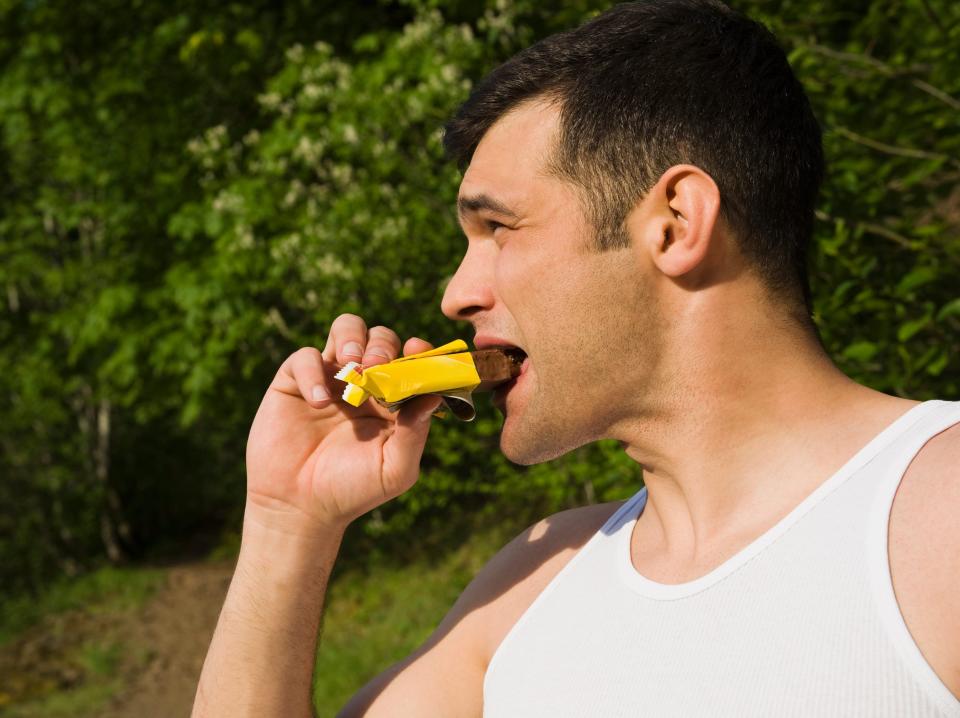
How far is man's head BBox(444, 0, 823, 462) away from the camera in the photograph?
1809 millimetres

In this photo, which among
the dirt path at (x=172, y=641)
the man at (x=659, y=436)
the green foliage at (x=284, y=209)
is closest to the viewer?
the man at (x=659, y=436)

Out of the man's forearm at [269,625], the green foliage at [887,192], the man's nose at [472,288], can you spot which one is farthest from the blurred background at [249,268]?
the man's forearm at [269,625]

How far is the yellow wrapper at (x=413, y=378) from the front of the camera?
195 cm

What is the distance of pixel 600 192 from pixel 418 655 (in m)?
1.12

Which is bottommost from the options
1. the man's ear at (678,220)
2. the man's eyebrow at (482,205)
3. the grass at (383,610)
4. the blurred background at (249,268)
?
the grass at (383,610)

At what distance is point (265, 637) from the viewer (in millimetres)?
2139

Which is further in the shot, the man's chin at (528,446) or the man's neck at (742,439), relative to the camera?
the man's chin at (528,446)

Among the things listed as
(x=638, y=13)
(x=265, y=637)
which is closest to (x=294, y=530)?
(x=265, y=637)

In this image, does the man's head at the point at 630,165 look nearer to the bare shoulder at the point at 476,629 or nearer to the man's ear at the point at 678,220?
the man's ear at the point at 678,220

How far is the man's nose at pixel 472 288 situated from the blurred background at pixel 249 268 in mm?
1434

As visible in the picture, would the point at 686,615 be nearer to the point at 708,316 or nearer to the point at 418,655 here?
the point at 708,316

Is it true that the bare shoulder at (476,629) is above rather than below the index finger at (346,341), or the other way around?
below

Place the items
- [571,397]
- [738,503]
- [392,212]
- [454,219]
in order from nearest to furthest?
1. [738,503]
2. [571,397]
3. [454,219]
4. [392,212]

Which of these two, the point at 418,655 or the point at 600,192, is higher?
the point at 600,192
